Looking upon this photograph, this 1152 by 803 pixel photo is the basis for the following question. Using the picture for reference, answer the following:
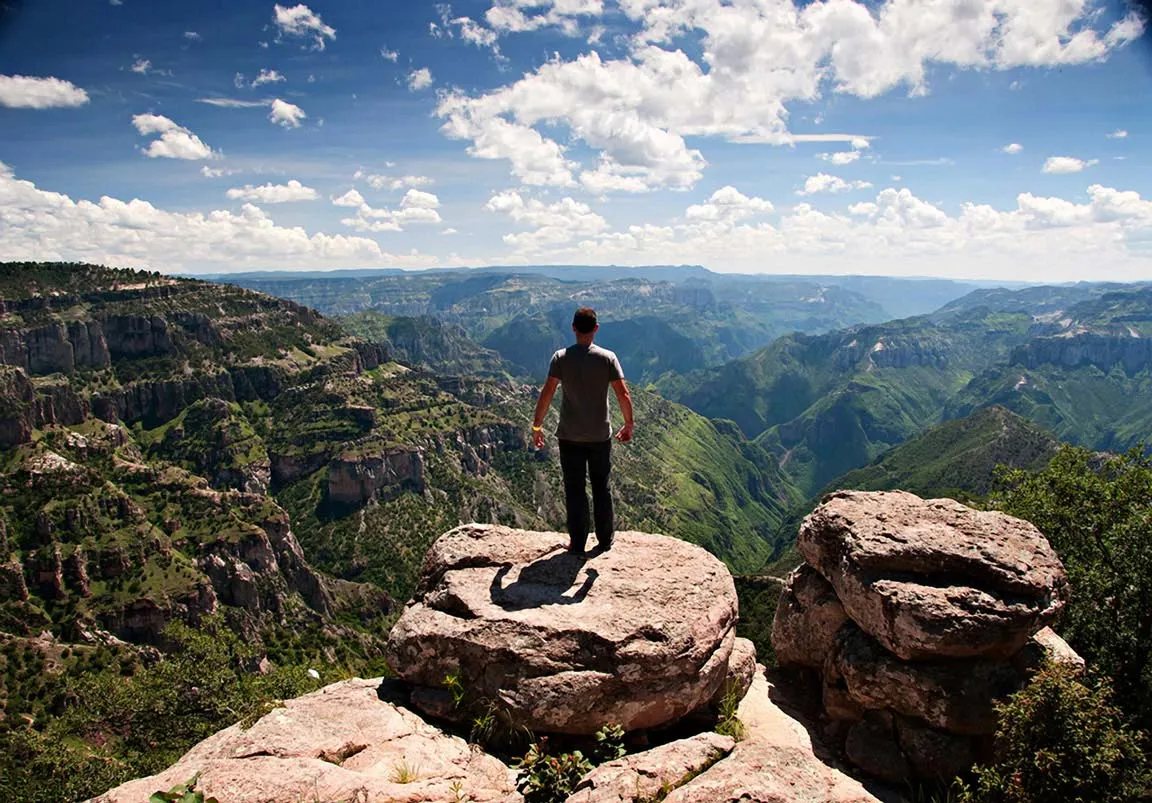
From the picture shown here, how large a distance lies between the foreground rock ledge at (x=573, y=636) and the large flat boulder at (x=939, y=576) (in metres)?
2.77

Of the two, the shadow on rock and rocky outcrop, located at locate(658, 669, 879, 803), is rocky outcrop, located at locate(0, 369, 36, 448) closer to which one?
the shadow on rock

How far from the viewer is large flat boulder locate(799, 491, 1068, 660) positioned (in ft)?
37.0

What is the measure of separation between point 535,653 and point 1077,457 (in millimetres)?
32169

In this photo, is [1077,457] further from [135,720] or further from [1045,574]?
[135,720]

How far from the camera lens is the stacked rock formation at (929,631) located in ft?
36.6

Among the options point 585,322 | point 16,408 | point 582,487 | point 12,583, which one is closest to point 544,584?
point 582,487

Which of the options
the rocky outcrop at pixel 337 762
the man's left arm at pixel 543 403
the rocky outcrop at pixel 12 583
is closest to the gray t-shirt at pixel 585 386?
the man's left arm at pixel 543 403

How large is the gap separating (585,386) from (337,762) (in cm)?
852

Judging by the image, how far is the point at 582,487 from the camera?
47.9 ft

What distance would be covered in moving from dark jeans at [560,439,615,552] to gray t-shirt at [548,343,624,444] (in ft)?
1.13

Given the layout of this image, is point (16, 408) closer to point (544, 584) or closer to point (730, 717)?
point (544, 584)

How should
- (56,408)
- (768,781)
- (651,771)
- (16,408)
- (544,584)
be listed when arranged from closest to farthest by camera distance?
(768,781)
(651,771)
(544,584)
(16,408)
(56,408)

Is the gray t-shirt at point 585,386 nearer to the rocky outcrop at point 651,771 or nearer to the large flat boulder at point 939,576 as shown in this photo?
the large flat boulder at point 939,576

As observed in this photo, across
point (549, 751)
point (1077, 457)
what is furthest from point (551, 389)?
point (1077, 457)
